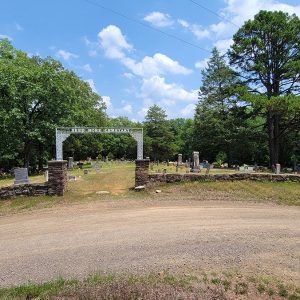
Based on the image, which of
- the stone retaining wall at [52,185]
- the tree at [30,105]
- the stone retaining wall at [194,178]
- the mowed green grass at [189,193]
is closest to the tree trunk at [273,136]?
the tree at [30,105]

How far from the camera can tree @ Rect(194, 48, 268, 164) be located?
1847 inches

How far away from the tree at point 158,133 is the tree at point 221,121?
12256 mm

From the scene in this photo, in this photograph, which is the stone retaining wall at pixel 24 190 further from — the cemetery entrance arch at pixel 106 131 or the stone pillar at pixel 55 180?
the cemetery entrance arch at pixel 106 131

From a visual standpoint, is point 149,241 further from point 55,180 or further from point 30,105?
point 30,105

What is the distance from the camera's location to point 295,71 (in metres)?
37.7

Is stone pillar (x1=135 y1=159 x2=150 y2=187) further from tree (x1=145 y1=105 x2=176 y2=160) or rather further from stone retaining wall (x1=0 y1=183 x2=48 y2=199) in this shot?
tree (x1=145 y1=105 x2=176 y2=160)

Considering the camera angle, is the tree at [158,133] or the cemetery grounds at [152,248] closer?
the cemetery grounds at [152,248]

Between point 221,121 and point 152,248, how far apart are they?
140 feet

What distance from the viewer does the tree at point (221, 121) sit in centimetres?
4691

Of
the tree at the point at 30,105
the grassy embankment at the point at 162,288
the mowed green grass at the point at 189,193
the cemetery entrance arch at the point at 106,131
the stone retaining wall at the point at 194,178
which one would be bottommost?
the grassy embankment at the point at 162,288

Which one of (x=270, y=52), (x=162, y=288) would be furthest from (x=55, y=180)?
(x=270, y=52)

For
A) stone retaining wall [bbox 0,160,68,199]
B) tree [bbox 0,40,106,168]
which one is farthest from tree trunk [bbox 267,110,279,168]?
stone retaining wall [bbox 0,160,68,199]

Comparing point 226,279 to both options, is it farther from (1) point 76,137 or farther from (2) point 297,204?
(1) point 76,137

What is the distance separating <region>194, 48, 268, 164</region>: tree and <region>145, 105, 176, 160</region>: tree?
12.3 m
